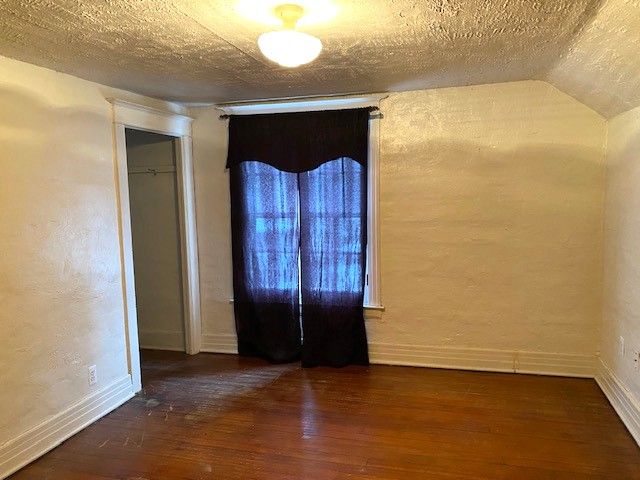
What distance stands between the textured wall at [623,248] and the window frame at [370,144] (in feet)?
5.43

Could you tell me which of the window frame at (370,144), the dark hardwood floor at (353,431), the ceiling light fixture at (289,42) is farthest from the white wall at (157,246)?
the ceiling light fixture at (289,42)

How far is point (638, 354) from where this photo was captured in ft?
9.34

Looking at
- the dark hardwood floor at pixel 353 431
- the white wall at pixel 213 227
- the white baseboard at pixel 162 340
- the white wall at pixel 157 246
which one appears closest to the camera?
the dark hardwood floor at pixel 353 431

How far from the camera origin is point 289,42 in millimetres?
1979

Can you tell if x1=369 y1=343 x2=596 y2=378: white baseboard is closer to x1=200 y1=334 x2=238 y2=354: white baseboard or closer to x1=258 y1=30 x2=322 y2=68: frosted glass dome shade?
x1=200 y1=334 x2=238 y2=354: white baseboard

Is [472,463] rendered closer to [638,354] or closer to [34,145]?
[638,354]

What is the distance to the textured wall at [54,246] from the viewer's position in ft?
8.71

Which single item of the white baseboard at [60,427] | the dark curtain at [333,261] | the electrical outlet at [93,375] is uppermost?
the dark curtain at [333,261]

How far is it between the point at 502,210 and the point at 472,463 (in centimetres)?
190

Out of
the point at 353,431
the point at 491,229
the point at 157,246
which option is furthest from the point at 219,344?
the point at 491,229

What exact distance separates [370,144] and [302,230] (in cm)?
90

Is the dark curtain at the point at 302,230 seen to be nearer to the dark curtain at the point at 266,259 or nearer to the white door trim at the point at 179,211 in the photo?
the dark curtain at the point at 266,259

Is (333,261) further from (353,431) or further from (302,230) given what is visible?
(353,431)

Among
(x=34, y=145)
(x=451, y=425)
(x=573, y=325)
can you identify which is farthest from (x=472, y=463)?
(x=34, y=145)
